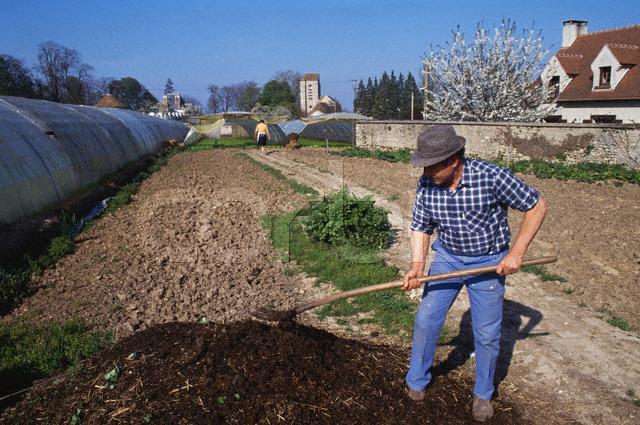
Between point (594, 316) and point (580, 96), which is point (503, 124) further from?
point (594, 316)

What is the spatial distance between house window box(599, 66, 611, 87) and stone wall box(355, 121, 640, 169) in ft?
29.9

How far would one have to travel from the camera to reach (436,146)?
305cm

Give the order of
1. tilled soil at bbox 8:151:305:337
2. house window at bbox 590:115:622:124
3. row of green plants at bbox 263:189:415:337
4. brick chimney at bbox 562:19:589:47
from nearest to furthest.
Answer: tilled soil at bbox 8:151:305:337
row of green plants at bbox 263:189:415:337
house window at bbox 590:115:622:124
brick chimney at bbox 562:19:589:47

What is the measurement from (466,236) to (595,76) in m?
25.2

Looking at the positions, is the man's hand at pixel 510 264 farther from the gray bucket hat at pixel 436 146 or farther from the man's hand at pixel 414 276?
the gray bucket hat at pixel 436 146

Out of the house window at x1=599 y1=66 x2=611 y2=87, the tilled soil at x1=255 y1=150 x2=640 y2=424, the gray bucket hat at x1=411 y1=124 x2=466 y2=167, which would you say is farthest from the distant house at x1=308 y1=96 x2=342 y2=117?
the gray bucket hat at x1=411 y1=124 x2=466 y2=167

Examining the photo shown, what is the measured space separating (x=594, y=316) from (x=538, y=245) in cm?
262

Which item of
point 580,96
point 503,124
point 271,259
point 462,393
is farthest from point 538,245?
point 580,96

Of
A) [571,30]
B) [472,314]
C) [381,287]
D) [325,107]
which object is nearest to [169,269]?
[381,287]

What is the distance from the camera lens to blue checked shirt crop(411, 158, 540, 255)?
3072 millimetres

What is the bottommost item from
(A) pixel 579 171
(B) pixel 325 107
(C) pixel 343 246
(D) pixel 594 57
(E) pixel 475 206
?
(C) pixel 343 246

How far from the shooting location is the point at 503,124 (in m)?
18.4

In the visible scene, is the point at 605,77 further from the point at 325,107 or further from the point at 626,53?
the point at 325,107

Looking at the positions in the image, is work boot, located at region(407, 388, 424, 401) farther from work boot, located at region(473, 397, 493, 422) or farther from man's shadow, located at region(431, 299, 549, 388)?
man's shadow, located at region(431, 299, 549, 388)
